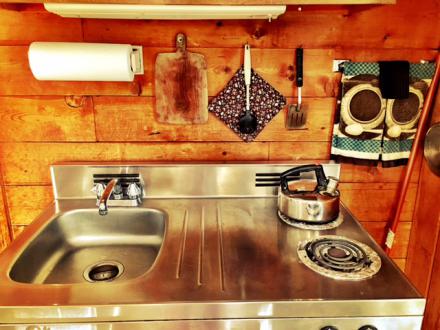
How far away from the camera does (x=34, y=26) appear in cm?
123

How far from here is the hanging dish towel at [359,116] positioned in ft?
4.23

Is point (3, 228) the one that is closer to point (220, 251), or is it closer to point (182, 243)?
point (182, 243)

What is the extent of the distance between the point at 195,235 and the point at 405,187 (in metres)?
0.85

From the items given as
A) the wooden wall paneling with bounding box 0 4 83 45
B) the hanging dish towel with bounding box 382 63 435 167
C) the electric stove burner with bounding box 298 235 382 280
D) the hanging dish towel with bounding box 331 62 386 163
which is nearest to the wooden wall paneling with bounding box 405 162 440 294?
the hanging dish towel with bounding box 382 63 435 167

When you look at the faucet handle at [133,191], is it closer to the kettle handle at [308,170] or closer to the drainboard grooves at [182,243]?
the drainboard grooves at [182,243]

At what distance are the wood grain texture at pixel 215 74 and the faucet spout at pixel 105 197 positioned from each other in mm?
336

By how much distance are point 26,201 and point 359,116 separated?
134 cm

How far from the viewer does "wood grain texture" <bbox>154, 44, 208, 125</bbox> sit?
1.27 m

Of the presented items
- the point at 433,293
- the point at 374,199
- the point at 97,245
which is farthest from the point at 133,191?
the point at 433,293

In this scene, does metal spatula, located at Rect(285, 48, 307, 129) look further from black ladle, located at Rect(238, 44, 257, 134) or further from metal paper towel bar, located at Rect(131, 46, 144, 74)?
metal paper towel bar, located at Rect(131, 46, 144, 74)

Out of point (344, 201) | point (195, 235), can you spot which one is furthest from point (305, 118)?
point (195, 235)

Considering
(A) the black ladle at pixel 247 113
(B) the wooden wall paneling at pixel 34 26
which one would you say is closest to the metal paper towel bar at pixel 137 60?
(B) the wooden wall paneling at pixel 34 26

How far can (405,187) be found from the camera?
1365 mm

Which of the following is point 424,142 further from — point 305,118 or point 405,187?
point 305,118
